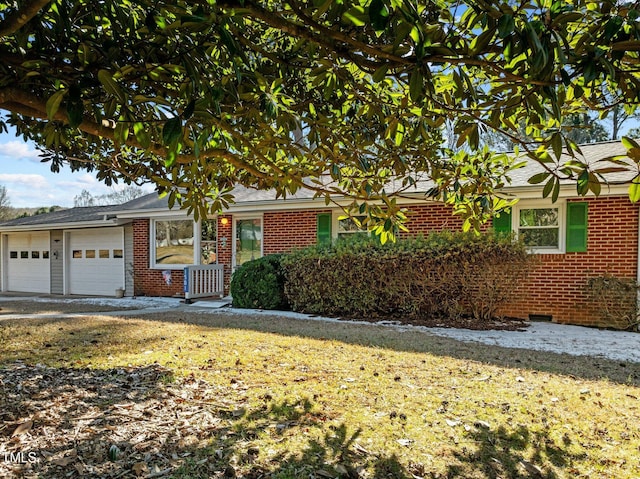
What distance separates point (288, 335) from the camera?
673cm

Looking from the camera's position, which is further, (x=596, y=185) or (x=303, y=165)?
(x=303, y=165)

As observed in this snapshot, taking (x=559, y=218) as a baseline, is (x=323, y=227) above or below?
below

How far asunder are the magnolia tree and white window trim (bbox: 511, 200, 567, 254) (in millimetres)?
5148

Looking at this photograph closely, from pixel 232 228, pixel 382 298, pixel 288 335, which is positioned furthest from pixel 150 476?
pixel 232 228

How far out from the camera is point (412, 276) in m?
8.95

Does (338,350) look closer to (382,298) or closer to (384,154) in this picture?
(384,154)

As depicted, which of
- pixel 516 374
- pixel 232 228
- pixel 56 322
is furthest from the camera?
pixel 232 228

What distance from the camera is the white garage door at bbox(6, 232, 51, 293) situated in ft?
54.7

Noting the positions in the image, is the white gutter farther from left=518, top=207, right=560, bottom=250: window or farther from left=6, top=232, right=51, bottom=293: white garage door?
Answer: left=518, top=207, right=560, bottom=250: window

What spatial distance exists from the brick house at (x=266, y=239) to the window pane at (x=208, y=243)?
0.10 ft

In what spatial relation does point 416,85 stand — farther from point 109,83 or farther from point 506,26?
Answer: point 109,83

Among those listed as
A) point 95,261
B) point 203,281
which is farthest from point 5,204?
point 203,281

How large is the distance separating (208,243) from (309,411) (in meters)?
10.5

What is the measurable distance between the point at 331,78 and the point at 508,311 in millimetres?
8128
